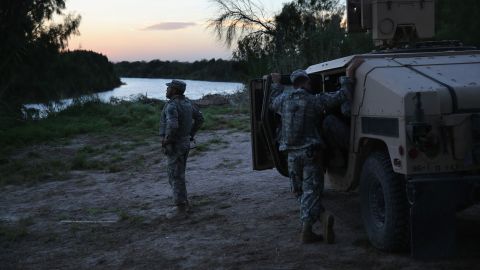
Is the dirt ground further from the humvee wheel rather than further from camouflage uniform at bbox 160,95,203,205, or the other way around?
camouflage uniform at bbox 160,95,203,205

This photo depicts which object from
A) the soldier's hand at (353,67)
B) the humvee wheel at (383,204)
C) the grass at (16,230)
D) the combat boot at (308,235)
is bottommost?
the grass at (16,230)

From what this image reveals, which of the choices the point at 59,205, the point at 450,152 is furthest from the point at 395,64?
the point at 59,205

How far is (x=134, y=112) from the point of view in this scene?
88.5 ft

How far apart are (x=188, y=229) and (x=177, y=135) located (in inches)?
51.2

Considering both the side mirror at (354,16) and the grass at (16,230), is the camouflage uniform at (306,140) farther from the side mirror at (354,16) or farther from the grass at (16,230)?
the grass at (16,230)

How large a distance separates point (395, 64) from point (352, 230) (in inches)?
78.4

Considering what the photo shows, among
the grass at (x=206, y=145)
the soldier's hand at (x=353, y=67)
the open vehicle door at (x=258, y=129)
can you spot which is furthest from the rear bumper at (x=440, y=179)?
the grass at (x=206, y=145)

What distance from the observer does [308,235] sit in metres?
6.15

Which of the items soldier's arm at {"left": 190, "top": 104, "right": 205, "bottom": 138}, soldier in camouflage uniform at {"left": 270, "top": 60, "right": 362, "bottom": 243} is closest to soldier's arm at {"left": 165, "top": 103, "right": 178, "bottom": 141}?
soldier's arm at {"left": 190, "top": 104, "right": 205, "bottom": 138}

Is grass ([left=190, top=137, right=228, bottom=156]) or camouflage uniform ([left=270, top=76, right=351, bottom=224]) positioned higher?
camouflage uniform ([left=270, top=76, right=351, bottom=224])

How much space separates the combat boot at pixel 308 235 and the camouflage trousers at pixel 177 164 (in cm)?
237

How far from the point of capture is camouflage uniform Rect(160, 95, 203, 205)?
7.82 meters

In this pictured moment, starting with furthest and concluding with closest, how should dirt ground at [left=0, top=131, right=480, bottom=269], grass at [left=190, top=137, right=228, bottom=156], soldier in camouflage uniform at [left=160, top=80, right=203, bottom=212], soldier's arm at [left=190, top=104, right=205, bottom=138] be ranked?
1. grass at [left=190, top=137, right=228, bottom=156]
2. soldier's arm at [left=190, top=104, right=205, bottom=138]
3. soldier in camouflage uniform at [left=160, top=80, right=203, bottom=212]
4. dirt ground at [left=0, top=131, right=480, bottom=269]

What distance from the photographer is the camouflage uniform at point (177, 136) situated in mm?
7820
